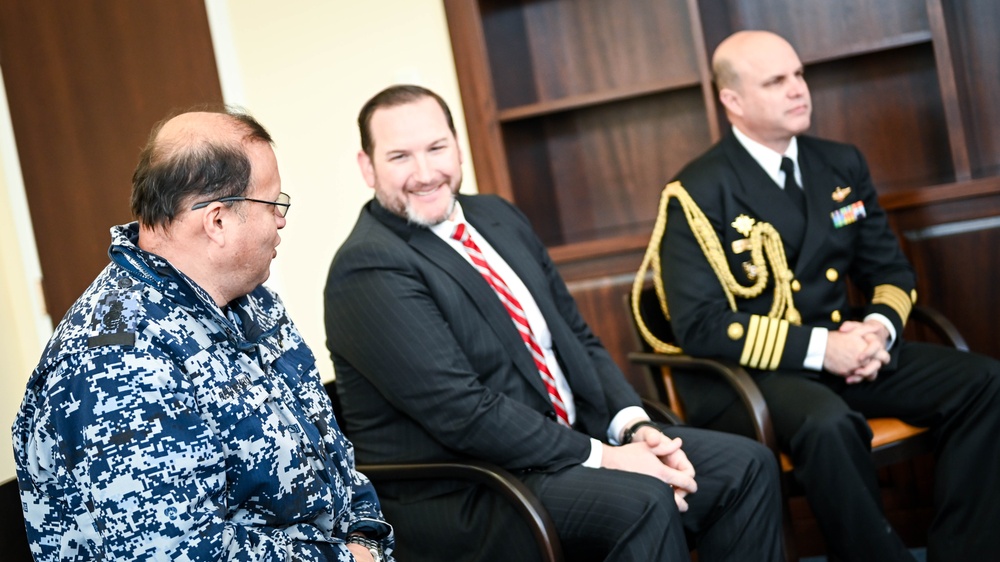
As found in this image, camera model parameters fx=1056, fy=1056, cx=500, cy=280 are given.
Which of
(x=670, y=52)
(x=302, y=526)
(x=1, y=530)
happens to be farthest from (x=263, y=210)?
(x=670, y=52)

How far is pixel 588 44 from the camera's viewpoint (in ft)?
12.9

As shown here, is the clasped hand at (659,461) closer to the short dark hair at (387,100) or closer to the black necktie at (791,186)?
the short dark hair at (387,100)

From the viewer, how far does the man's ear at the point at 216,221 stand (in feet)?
5.36

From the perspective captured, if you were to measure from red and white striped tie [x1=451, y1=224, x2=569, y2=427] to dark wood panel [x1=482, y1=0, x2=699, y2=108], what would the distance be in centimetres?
140

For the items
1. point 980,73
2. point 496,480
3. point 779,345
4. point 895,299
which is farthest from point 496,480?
point 980,73

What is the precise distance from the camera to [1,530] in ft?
A: 5.42

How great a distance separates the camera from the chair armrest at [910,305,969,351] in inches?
113

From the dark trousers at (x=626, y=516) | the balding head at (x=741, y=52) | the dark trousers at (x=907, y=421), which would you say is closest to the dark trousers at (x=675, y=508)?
the dark trousers at (x=626, y=516)

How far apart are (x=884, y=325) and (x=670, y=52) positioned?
1420mm

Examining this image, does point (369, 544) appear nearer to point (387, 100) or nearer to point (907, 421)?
point (387, 100)

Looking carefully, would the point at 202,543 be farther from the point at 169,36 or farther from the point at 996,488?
the point at 169,36

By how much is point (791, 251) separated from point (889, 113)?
0.99m

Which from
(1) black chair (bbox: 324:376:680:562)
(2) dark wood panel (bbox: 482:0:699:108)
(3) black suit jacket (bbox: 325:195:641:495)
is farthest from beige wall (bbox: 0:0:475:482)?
(1) black chair (bbox: 324:376:680:562)

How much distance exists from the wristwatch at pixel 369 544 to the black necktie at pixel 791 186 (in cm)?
177
